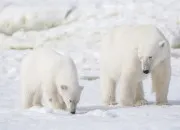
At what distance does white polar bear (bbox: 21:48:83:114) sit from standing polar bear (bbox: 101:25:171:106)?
25.9 inches

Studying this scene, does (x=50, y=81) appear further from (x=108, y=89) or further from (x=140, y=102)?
(x=140, y=102)

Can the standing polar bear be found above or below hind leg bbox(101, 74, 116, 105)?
above

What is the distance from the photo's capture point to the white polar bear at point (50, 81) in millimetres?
6271

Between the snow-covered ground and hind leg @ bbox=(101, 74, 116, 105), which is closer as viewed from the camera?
hind leg @ bbox=(101, 74, 116, 105)

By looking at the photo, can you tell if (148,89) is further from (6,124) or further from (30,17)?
(30,17)

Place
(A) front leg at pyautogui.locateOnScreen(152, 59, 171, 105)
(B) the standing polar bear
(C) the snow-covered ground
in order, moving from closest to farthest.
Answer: (B) the standing polar bear
(A) front leg at pyautogui.locateOnScreen(152, 59, 171, 105)
(C) the snow-covered ground

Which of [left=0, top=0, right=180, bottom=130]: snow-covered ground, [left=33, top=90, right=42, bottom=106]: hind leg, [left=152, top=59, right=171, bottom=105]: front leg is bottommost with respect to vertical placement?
[left=33, top=90, right=42, bottom=106]: hind leg

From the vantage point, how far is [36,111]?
19.7 feet

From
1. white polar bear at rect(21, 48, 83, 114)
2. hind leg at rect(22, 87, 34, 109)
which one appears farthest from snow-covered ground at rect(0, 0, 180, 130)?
white polar bear at rect(21, 48, 83, 114)

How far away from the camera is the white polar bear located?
20.6ft

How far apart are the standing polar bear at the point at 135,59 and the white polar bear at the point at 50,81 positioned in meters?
0.66

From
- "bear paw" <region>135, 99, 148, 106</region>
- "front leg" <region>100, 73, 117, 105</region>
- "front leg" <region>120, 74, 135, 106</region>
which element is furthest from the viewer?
"front leg" <region>100, 73, 117, 105</region>

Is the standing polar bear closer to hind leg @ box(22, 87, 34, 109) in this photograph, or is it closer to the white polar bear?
the white polar bear

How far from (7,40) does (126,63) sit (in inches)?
412
